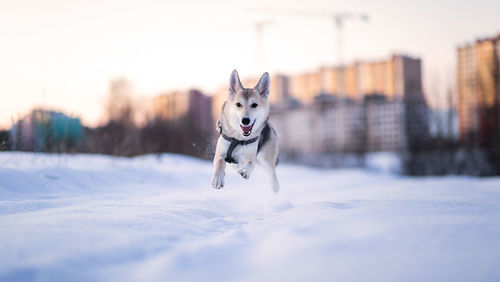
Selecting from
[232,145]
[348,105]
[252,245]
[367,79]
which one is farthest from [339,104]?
[252,245]

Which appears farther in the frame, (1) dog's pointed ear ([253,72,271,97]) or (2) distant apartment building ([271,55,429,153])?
(2) distant apartment building ([271,55,429,153])

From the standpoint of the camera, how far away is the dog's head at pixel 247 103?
3328 millimetres

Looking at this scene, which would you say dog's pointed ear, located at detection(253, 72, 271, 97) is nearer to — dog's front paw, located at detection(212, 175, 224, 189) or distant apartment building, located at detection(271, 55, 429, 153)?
dog's front paw, located at detection(212, 175, 224, 189)

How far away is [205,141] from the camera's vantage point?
357cm

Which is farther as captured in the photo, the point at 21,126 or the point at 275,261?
the point at 21,126

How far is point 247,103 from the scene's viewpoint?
133 inches

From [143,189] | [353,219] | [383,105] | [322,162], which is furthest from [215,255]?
[383,105]

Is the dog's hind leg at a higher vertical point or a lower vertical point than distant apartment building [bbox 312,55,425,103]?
lower

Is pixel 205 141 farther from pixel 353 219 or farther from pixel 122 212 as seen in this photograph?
pixel 353 219

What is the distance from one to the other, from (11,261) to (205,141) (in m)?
2.07

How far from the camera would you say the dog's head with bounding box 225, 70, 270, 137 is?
3328 millimetres

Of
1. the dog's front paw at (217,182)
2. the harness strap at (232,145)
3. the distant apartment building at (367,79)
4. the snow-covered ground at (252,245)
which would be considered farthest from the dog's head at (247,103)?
the distant apartment building at (367,79)

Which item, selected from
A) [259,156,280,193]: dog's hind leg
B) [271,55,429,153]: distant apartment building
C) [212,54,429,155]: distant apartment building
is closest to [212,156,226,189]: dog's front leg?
[259,156,280,193]: dog's hind leg

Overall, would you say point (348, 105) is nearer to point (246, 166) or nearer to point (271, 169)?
point (271, 169)
